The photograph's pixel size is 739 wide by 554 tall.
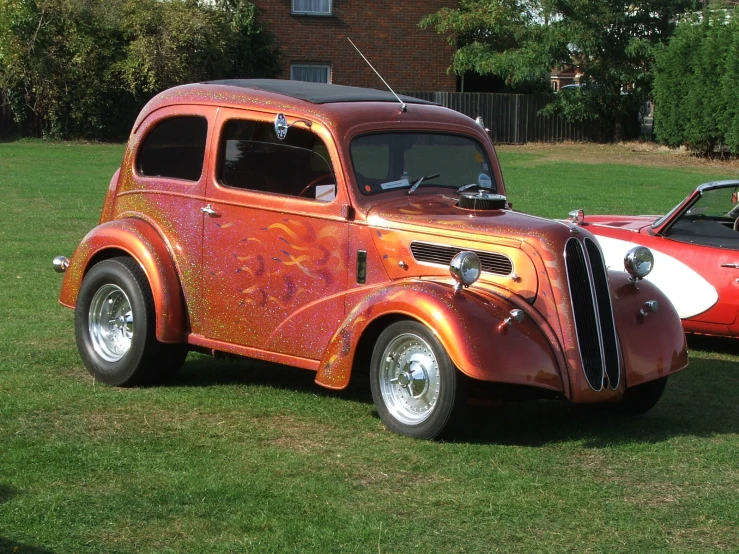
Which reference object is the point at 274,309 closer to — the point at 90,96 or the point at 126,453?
the point at 126,453

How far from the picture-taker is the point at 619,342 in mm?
6637

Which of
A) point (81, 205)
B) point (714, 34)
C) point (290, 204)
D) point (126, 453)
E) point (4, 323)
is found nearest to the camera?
point (126, 453)

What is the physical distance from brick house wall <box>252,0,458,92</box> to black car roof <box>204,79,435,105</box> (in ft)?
94.0

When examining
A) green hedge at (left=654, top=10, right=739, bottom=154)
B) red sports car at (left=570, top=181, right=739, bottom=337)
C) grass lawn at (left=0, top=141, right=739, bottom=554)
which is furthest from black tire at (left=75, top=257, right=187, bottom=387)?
green hedge at (left=654, top=10, right=739, bottom=154)

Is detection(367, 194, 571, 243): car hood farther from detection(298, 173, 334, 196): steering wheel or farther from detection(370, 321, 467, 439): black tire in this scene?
detection(370, 321, 467, 439): black tire

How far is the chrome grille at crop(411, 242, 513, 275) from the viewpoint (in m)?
6.46

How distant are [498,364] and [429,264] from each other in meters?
0.84

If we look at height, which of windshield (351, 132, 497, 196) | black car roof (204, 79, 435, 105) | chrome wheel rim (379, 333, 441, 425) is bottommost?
chrome wheel rim (379, 333, 441, 425)

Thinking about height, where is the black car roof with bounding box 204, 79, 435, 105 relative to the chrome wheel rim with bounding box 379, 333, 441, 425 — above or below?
above

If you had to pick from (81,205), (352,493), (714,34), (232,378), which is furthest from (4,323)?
(714,34)

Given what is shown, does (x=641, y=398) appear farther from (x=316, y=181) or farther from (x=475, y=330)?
(x=316, y=181)

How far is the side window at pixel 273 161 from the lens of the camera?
7.08 meters

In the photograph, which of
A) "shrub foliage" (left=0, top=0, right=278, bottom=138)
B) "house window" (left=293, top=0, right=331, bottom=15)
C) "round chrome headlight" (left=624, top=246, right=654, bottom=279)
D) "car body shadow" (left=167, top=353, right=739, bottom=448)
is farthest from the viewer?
"house window" (left=293, top=0, right=331, bottom=15)

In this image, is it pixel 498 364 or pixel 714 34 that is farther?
pixel 714 34
